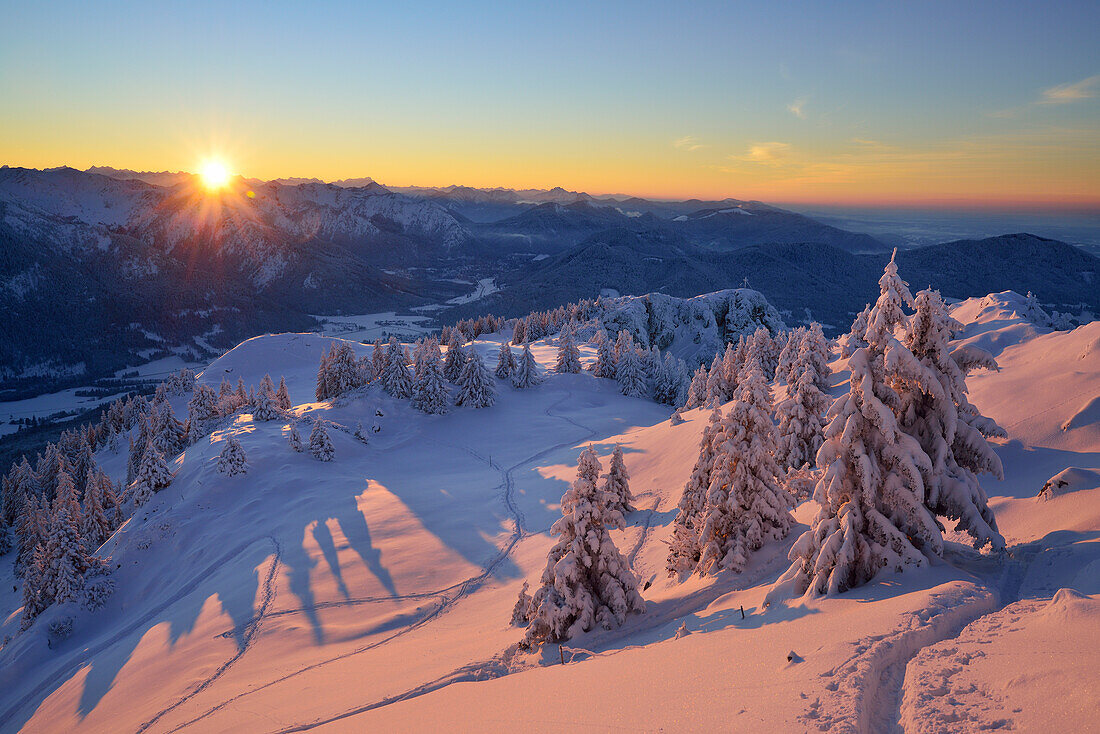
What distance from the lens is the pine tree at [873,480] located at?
469 inches

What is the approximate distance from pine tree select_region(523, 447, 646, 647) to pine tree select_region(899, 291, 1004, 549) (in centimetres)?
877

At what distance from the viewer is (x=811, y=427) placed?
2752cm

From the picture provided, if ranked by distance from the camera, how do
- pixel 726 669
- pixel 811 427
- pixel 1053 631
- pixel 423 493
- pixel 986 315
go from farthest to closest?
1. pixel 986 315
2. pixel 423 493
3. pixel 811 427
4. pixel 726 669
5. pixel 1053 631

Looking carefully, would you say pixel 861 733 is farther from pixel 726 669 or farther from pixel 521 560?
pixel 521 560

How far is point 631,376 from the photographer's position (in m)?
71.2

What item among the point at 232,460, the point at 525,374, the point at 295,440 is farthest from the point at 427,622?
the point at 525,374

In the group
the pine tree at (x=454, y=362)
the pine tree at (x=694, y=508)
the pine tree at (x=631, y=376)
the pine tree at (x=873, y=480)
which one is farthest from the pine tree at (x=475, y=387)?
the pine tree at (x=873, y=480)

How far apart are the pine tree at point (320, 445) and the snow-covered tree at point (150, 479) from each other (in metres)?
11.0

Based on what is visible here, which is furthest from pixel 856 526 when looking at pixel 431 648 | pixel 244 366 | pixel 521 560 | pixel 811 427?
pixel 244 366

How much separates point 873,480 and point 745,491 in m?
6.67

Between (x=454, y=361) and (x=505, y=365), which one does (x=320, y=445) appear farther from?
(x=505, y=365)

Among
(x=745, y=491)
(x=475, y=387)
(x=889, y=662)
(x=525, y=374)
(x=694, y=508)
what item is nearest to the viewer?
(x=889, y=662)

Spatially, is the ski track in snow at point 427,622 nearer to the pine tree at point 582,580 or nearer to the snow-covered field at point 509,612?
the snow-covered field at point 509,612

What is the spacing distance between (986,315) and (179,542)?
6320 centimetres
